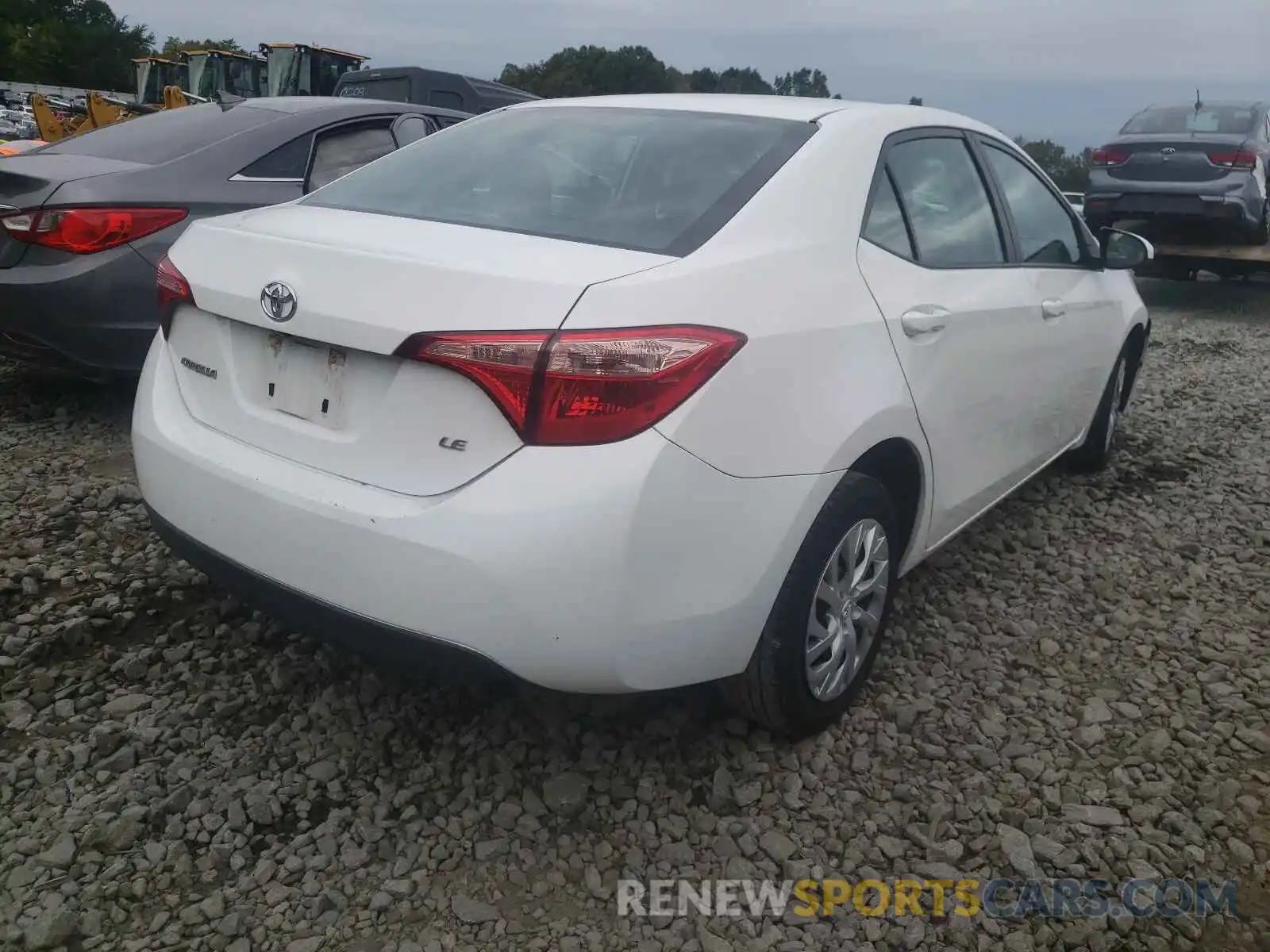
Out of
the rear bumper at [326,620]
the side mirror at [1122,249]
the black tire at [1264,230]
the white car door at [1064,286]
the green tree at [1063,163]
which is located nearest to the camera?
the rear bumper at [326,620]

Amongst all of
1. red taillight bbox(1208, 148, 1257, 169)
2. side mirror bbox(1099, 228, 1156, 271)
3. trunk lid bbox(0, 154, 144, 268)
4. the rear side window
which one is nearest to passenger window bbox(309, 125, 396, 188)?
the rear side window

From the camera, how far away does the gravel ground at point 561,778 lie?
83.0 inches

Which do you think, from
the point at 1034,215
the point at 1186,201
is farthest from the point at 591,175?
the point at 1186,201

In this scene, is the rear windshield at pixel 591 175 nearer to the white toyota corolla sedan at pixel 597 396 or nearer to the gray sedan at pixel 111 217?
the white toyota corolla sedan at pixel 597 396

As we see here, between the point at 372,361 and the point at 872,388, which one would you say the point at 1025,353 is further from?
the point at 372,361

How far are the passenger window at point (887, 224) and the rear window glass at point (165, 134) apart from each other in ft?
10.6

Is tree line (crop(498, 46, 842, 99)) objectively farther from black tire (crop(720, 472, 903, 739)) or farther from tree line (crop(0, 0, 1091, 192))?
black tire (crop(720, 472, 903, 739))

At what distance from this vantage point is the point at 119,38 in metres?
68.8

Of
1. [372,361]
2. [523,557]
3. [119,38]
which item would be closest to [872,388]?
[523,557]

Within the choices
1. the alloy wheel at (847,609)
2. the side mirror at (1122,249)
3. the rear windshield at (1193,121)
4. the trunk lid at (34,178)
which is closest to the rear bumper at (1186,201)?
the rear windshield at (1193,121)

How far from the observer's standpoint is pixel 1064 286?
373cm

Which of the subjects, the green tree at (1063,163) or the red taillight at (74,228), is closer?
the red taillight at (74,228)

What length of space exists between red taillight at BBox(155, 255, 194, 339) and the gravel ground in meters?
0.96

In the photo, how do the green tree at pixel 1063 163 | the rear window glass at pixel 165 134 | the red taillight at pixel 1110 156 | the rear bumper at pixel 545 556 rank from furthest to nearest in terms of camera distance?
the green tree at pixel 1063 163 → the red taillight at pixel 1110 156 → the rear window glass at pixel 165 134 → the rear bumper at pixel 545 556
